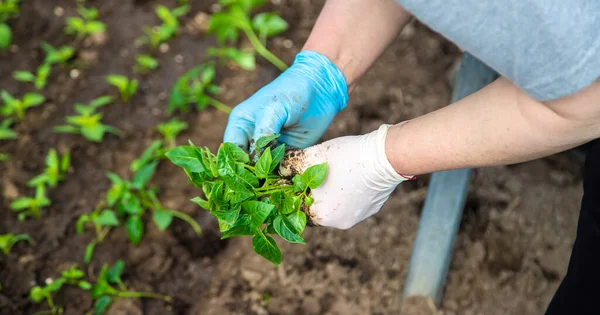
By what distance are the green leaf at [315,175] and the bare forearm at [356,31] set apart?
0.40 meters

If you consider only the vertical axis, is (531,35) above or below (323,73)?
above

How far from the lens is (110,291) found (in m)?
1.66

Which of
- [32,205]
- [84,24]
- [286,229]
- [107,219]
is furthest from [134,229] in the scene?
[84,24]

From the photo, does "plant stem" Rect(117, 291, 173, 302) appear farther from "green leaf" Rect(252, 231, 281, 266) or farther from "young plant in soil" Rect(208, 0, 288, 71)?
"young plant in soil" Rect(208, 0, 288, 71)

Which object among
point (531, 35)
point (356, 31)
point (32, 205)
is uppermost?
point (531, 35)

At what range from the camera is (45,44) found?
227 centimetres

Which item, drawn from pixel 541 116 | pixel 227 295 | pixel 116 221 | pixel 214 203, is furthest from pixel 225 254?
pixel 541 116

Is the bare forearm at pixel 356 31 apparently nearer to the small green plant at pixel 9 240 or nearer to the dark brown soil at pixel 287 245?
the dark brown soil at pixel 287 245

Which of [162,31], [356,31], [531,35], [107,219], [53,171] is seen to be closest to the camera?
[531,35]

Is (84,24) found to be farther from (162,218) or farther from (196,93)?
(162,218)

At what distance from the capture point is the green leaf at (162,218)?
68.9 inches

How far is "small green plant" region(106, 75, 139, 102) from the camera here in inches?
82.7

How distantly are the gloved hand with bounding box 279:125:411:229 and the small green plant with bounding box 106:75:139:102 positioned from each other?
3.56 ft

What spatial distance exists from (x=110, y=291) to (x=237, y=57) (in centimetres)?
103
